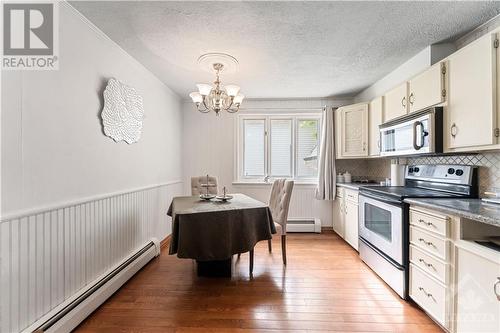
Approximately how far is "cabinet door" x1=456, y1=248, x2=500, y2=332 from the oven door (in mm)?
550

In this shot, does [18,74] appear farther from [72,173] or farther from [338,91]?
[338,91]

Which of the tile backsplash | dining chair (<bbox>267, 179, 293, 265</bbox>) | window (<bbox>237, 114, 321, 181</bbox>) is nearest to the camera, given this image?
the tile backsplash

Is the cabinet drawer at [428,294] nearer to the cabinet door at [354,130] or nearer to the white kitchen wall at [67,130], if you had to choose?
the cabinet door at [354,130]

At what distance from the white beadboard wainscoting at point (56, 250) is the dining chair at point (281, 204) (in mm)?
1700

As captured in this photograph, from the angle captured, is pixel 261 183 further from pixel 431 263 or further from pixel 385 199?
pixel 431 263

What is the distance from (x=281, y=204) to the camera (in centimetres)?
303

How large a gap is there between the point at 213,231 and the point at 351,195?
7.11 ft

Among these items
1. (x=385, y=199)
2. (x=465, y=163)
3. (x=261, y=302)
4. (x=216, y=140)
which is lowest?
(x=261, y=302)

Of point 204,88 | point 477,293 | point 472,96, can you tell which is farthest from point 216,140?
point 477,293

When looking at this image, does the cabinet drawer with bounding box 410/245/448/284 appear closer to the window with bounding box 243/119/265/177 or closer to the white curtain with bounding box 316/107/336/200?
the white curtain with bounding box 316/107/336/200

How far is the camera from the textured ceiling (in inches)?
71.0

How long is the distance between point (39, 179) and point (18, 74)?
2.08 feet

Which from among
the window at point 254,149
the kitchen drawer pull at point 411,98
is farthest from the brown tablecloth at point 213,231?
the window at point 254,149

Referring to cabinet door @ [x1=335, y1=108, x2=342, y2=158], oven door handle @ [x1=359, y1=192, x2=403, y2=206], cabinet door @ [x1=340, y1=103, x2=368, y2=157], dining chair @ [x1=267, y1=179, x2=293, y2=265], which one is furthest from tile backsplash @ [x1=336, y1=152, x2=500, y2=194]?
dining chair @ [x1=267, y1=179, x2=293, y2=265]
